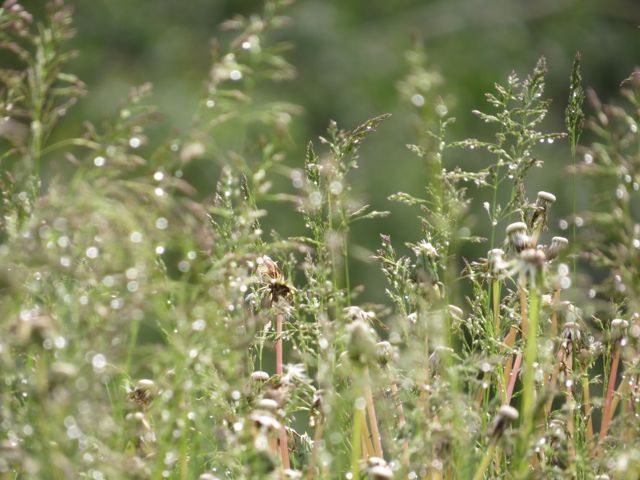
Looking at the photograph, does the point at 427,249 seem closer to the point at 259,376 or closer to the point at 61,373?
the point at 259,376

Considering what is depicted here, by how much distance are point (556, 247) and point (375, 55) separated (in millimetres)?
5453

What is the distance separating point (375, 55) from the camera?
6.37 m

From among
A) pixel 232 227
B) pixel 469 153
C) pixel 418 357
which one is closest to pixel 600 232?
pixel 418 357

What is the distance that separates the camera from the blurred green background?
5.96 metres

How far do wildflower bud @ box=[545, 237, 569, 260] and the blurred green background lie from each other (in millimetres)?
4544

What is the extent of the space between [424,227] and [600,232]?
33 centimetres

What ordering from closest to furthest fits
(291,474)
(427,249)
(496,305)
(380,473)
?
(380,473)
(291,474)
(427,249)
(496,305)

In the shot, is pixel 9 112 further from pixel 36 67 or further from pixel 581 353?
pixel 581 353

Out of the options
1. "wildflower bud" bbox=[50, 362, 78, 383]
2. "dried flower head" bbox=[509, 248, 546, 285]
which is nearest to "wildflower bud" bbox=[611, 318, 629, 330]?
"dried flower head" bbox=[509, 248, 546, 285]

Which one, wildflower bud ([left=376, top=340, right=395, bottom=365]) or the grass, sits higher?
the grass

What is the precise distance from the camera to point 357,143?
3.29 ft

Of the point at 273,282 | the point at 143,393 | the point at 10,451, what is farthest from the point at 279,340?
the point at 10,451

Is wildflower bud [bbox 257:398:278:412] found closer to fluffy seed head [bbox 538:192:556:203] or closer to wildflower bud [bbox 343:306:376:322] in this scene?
wildflower bud [bbox 343:306:376:322]

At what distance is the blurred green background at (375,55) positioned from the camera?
19.6 feet
